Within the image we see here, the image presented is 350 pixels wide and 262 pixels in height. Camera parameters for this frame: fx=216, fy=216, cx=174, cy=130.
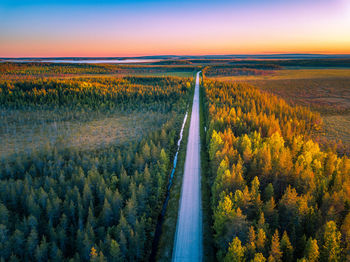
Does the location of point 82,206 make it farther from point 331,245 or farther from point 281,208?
point 331,245

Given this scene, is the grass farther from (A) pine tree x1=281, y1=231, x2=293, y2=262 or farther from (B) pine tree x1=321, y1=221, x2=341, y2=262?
(B) pine tree x1=321, y1=221, x2=341, y2=262

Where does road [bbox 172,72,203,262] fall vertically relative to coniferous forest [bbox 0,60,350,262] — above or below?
below

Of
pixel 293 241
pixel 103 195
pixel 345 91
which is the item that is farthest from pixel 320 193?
pixel 345 91

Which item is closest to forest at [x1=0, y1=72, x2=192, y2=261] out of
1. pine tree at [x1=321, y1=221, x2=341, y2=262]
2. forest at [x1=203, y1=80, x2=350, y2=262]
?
forest at [x1=203, y1=80, x2=350, y2=262]

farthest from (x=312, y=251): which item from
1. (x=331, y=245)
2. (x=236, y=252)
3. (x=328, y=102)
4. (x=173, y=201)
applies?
(x=328, y=102)

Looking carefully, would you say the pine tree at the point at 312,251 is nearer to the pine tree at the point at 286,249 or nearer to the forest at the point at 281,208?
the forest at the point at 281,208

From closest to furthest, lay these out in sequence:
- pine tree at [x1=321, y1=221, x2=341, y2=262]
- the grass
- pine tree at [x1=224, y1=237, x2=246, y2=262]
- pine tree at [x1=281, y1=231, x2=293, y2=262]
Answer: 1. pine tree at [x1=321, y1=221, x2=341, y2=262]
2. pine tree at [x1=224, y1=237, x2=246, y2=262]
3. pine tree at [x1=281, y1=231, x2=293, y2=262]
4. the grass
